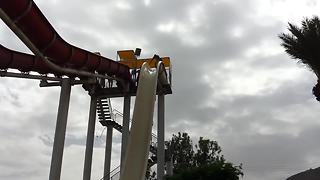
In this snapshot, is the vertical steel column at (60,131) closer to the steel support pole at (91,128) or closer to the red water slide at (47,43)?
the red water slide at (47,43)

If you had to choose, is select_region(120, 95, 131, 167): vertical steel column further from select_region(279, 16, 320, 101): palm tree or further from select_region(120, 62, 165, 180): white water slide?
select_region(279, 16, 320, 101): palm tree

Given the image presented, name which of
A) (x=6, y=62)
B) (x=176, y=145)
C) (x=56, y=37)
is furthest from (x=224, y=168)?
(x=176, y=145)

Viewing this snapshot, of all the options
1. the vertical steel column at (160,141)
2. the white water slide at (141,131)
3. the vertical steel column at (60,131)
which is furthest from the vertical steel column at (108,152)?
the white water slide at (141,131)

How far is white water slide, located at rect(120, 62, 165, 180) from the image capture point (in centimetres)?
2542

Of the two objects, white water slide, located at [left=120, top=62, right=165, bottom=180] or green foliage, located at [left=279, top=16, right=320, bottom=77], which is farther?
white water slide, located at [left=120, top=62, right=165, bottom=180]

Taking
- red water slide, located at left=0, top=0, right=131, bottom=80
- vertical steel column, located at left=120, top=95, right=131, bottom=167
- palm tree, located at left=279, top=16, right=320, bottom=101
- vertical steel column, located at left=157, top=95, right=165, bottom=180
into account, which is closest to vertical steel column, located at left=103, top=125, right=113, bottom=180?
vertical steel column, located at left=120, top=95, right=131, bottom=167

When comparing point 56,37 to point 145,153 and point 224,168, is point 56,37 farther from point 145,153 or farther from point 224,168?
point 224,168

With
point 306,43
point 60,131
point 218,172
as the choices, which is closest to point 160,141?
point 60,131

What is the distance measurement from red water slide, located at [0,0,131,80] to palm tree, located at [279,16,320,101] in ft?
40.2

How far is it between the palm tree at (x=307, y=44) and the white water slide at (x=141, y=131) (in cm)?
966

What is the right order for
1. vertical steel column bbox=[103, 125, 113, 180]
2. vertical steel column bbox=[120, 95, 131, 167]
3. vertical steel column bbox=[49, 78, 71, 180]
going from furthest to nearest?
vertical steel column bbox=[103, 125, 113, 180] → vertical steel column bbox=[120, 95, 131, 167] → vertical steel column bbox=[49, 78, 71, 180]

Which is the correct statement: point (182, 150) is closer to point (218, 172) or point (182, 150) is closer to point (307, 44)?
point (218, 172)

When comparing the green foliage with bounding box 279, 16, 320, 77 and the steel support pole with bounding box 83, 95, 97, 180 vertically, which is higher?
the steel support pole with bounding box 83, 95, 97, 180

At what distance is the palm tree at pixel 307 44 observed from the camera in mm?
20172
